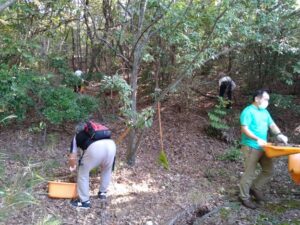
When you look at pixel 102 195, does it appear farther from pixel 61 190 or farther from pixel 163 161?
pixel 163 161

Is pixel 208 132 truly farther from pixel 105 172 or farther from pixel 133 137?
pixel 105 172

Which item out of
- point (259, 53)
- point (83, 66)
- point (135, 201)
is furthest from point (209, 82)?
point (135, 201)

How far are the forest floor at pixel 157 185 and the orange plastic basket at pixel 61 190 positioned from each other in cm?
8

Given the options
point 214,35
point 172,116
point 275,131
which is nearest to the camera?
point 275,131

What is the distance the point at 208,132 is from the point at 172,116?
3.77ft

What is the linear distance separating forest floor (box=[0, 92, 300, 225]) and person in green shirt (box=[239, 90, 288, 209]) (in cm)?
33

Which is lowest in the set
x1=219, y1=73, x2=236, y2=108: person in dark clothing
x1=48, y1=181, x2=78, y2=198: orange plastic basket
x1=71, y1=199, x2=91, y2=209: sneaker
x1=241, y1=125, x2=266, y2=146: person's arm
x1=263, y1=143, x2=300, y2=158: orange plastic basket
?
x1=71, y1=199, x2=91, y2=209: sneaker

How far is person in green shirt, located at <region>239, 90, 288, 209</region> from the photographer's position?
5.82 metres

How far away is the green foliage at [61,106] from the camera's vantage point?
760 cm

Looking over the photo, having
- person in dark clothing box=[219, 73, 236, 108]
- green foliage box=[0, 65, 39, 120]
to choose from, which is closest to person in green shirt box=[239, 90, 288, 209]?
green foliage box=[0, 65, 39, 120]

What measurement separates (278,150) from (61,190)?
2942mm

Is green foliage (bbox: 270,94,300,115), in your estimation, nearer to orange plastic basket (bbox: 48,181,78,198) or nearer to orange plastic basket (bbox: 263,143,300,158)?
orange plastic basket (bbox: 263,143,300,158)

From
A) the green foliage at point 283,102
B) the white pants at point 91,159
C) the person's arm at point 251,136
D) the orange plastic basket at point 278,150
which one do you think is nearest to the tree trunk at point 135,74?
the white pants at point 91,159

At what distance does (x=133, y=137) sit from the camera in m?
6.98
